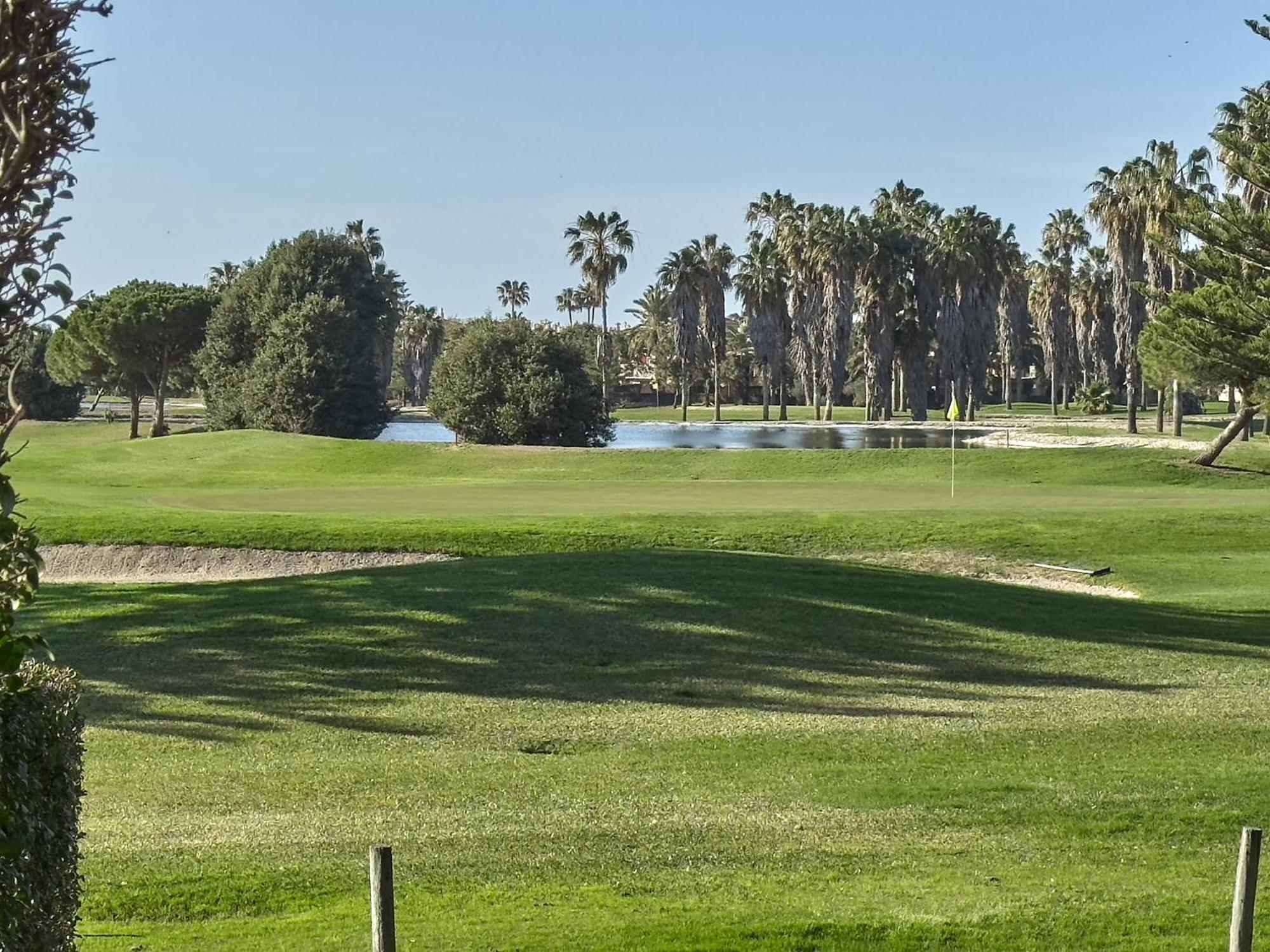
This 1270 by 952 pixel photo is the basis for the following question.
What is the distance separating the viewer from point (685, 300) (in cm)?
12281

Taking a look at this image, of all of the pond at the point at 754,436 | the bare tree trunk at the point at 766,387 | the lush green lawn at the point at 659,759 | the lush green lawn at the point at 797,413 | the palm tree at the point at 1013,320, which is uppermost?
the palm tree at the point at 1013,320

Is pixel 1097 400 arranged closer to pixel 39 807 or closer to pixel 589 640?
pixel 589 640

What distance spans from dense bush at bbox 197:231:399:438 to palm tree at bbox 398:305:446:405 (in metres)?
83.7

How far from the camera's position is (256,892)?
33.1 feet

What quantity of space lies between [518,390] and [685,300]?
5205 centimetres

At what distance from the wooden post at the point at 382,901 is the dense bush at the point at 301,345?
75.1m

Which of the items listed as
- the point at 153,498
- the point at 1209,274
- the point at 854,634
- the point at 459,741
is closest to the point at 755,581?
the point at 854,634

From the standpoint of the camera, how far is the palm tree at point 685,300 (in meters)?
122

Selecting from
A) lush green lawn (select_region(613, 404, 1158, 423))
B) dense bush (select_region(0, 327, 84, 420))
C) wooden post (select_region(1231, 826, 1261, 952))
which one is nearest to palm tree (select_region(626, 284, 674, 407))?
lush green lawn (select_region(613, 404, 1158, 423))

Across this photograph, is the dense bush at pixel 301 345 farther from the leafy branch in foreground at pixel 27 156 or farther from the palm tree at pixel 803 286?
the leafy branch in foreground at pixel 27 156

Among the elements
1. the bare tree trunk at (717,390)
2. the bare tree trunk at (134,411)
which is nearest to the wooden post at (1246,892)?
the bare tree trunk at (134,411)

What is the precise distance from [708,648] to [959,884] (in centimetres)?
907

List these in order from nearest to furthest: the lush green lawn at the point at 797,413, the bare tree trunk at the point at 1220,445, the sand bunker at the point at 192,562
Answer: the sand bunker at the point at 192,562, the bare tree trunk at the point at 1220,445, the lush green lawn at the point at 797,413

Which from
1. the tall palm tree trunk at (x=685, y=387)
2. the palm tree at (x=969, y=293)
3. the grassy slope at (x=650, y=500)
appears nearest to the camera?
the grassy slope at (x=650, y=500)
